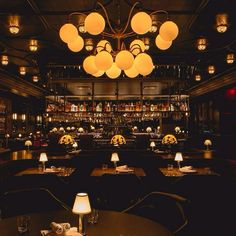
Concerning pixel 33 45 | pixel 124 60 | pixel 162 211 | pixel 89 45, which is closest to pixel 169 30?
pixel 124 60

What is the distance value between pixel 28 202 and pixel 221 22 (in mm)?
4197

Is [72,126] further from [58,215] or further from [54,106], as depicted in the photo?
[58,215]

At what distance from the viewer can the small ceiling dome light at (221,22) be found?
5.36m

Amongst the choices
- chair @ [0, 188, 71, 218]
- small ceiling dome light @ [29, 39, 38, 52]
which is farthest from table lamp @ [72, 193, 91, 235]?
Answer: small ceiling dome light @ [29, 39, 38, 52]

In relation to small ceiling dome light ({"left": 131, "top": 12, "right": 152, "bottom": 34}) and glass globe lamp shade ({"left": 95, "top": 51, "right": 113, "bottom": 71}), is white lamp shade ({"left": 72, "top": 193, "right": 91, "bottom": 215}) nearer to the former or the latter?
glass globe lamp shade ({"left": 95, "top": 51, "right": 113, "bottom": 71})

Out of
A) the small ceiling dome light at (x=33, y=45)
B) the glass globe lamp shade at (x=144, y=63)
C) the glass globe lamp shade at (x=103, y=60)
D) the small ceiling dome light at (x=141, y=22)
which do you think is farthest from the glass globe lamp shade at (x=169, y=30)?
the small ceiling dome light at (x=33, y=45)

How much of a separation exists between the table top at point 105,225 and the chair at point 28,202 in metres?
1.06

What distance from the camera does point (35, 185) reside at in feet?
16.3

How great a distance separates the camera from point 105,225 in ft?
8.66

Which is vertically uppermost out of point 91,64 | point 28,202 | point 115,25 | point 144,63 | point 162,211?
point 115,25

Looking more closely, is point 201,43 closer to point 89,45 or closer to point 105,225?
point 89,45

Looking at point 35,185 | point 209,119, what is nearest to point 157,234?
point 35,185

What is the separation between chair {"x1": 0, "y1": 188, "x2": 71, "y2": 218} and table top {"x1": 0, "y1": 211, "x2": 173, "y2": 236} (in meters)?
1.06

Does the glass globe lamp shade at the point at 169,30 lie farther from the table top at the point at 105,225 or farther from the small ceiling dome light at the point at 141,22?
the table top at the point at 105,225
